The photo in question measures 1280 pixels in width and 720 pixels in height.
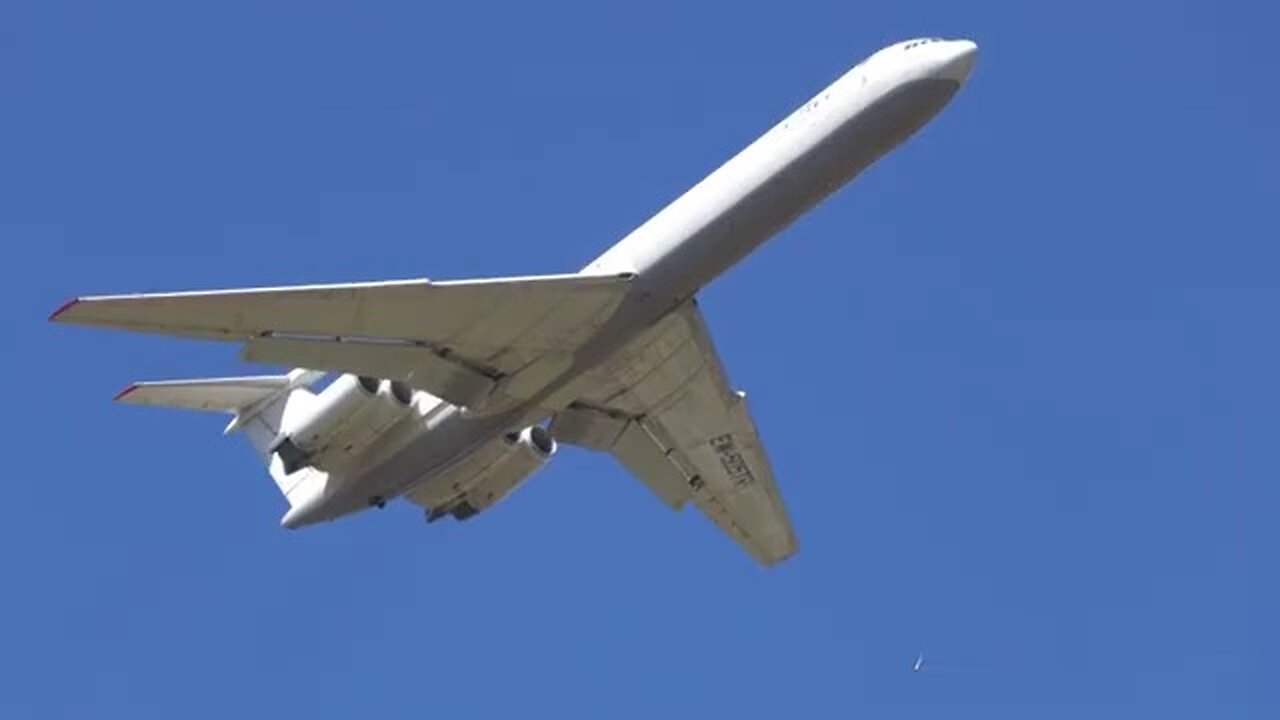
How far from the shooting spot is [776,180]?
35.7 meters

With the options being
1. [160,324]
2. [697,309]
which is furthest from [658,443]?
[160,324]

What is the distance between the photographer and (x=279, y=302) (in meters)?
34.0

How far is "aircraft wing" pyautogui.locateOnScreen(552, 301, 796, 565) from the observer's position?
37938mm

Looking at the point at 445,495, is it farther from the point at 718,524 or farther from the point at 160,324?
the point at 160,324

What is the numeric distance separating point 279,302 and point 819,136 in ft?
28.7

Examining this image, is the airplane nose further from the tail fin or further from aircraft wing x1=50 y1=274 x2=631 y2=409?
the tail fin

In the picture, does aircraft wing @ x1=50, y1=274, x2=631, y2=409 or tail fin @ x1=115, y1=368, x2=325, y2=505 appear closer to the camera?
aircraft wing @ x1=50, y1=274, x2=631, y2=409

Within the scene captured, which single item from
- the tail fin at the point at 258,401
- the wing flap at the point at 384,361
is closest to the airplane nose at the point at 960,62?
the wing flap at the point at 384,361

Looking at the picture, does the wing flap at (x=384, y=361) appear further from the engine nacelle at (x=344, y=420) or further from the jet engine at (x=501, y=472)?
the jet engine at (x=501, y=472)

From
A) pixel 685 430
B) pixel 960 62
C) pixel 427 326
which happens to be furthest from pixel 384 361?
pixel 960 62

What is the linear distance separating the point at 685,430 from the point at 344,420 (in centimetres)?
656

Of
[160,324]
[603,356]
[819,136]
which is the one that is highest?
[819,136]

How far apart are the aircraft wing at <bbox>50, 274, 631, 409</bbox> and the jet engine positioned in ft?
7.60

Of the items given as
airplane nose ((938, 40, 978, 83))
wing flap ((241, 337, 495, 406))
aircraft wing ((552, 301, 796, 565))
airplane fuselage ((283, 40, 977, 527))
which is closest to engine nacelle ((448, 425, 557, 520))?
aircraft wing ((552, 301, 796, 565))
